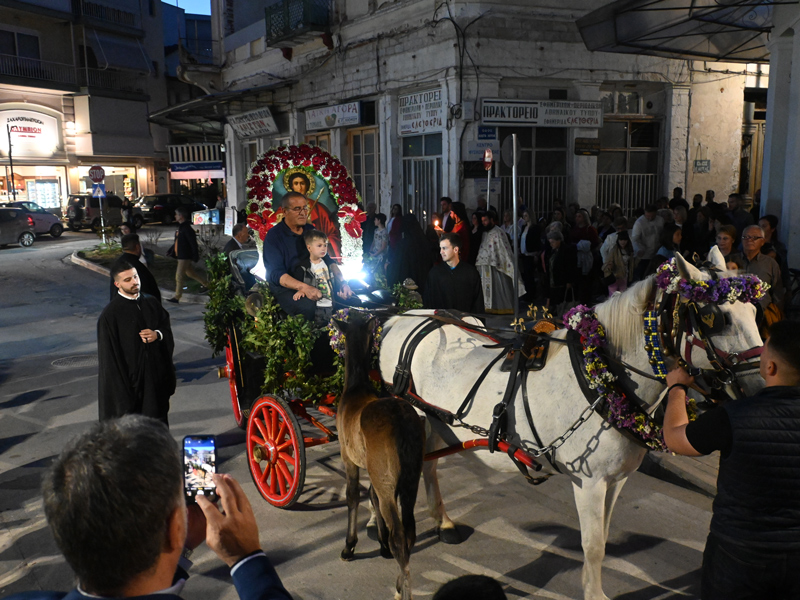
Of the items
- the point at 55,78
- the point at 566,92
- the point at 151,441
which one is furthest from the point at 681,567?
the point at 55,78

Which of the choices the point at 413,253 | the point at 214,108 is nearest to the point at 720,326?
the point at 413,253

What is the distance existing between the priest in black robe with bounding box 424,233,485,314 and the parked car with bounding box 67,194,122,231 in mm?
31828

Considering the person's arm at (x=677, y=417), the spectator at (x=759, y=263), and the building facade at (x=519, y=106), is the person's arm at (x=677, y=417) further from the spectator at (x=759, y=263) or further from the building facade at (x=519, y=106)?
the building facade at (x=519, y=106)

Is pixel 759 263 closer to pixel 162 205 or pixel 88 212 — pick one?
pixel 88 212

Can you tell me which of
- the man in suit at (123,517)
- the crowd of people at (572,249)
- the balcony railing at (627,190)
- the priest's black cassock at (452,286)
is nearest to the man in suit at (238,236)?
the crowd of people at (572,249)

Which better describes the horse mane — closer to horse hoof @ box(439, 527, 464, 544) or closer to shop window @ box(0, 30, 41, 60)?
horse hoof @ box(439, 527, 464, 544)

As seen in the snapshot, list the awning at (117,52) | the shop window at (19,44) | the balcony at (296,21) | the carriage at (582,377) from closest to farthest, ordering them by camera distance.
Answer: the carriage at (582,377) < the balcony at (296,21) < the shop window at (19,44) < the awning at (117,52)

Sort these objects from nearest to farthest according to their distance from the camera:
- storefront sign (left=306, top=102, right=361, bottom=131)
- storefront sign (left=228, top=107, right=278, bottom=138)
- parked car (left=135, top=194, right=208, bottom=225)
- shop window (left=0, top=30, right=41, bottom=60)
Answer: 1. storefront sign (left=306, top=102, right=361, bottom=131)
2. storefront sign (left=228, top=107, right=278, bottom=138)
3. parked car (left=135, top=194, right=208, bottom=225)
4. shop window (left=0, top=30, right=41, bottom=60)

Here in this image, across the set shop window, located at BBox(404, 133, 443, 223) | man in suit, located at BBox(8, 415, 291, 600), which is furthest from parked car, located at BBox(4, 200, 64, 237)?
man in suit, located at BBox(8, 415, 291, 600)

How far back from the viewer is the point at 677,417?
2.93 metres

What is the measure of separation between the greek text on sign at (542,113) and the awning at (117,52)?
112 feet

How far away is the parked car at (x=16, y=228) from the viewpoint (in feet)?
89.7

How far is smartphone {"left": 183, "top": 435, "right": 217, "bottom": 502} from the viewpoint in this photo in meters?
2.54

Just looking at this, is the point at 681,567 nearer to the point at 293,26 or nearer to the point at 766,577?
the point at 766,577
